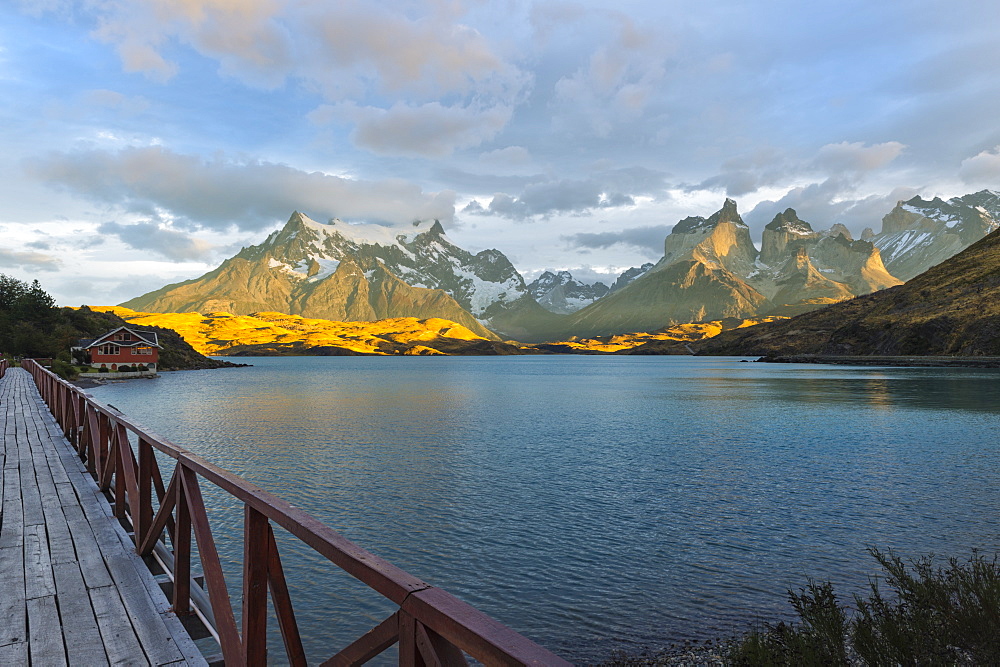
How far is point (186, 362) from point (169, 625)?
16390 cm

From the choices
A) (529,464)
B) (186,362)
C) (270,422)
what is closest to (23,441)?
(529,464)

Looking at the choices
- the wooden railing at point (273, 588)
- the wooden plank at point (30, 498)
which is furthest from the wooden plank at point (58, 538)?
the wooden railing at point (273, 588)

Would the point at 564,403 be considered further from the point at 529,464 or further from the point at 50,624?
the point at 50,624

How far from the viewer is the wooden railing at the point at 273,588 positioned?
112 inches

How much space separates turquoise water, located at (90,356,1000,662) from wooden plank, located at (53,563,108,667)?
510 centimetres

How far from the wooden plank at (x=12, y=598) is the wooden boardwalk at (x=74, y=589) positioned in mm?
11

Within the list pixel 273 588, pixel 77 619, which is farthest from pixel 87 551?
pixel 273 588

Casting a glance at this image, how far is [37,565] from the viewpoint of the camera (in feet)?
27.3

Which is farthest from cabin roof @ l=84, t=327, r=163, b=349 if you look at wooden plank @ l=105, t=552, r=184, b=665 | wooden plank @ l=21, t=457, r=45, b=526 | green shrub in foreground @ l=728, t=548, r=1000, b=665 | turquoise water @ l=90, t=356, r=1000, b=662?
green shrub in foreground @ l=728, t=548, r=1000, b=665

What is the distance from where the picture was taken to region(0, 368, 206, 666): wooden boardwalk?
6035 mm

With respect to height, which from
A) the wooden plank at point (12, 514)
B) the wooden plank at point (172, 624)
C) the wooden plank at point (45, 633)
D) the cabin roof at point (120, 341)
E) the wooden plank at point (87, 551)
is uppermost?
the cabin roof at point (120, 341)

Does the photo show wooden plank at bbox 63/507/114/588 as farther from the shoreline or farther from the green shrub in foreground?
the shoreline

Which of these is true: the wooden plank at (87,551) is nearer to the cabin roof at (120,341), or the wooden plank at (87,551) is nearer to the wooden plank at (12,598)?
the wooden plank at (12,598)

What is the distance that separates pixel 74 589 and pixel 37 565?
1.40 meters
